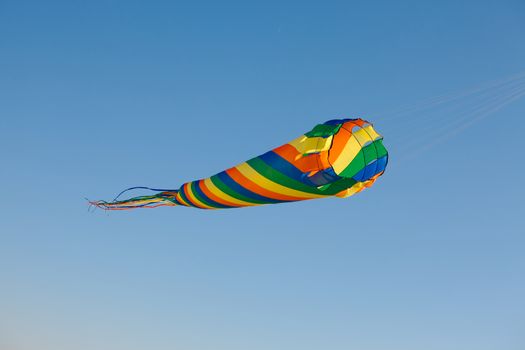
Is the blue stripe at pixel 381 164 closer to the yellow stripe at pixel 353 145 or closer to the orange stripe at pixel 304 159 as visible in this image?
the yellow stripe at pixel 353 145

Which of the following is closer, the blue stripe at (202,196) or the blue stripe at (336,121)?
the blue stripe at (336,121)

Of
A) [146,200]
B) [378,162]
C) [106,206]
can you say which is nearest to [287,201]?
[378,162]

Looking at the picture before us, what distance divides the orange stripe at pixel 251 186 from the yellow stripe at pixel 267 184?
9 cm

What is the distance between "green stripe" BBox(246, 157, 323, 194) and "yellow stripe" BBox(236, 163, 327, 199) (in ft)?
0.29

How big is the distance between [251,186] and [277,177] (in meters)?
0.70

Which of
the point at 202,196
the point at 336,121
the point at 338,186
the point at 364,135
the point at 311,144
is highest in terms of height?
the point at 364,135

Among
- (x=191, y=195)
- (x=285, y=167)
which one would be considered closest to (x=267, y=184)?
(x=285, y=167)

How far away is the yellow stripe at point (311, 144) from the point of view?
7632mm

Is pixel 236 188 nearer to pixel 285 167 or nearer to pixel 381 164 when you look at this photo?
pixel 285 167

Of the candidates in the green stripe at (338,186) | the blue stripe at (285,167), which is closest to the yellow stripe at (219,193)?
the blue stripe at (285,167)

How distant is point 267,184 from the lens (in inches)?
344

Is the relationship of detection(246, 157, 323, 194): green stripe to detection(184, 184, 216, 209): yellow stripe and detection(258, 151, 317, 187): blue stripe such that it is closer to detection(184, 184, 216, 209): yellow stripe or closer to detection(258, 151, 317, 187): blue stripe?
detection(258, 151, 317, 187): blue stripe

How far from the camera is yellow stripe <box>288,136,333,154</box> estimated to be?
25.0 ft

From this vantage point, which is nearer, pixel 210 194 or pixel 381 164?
pixel 381 164
